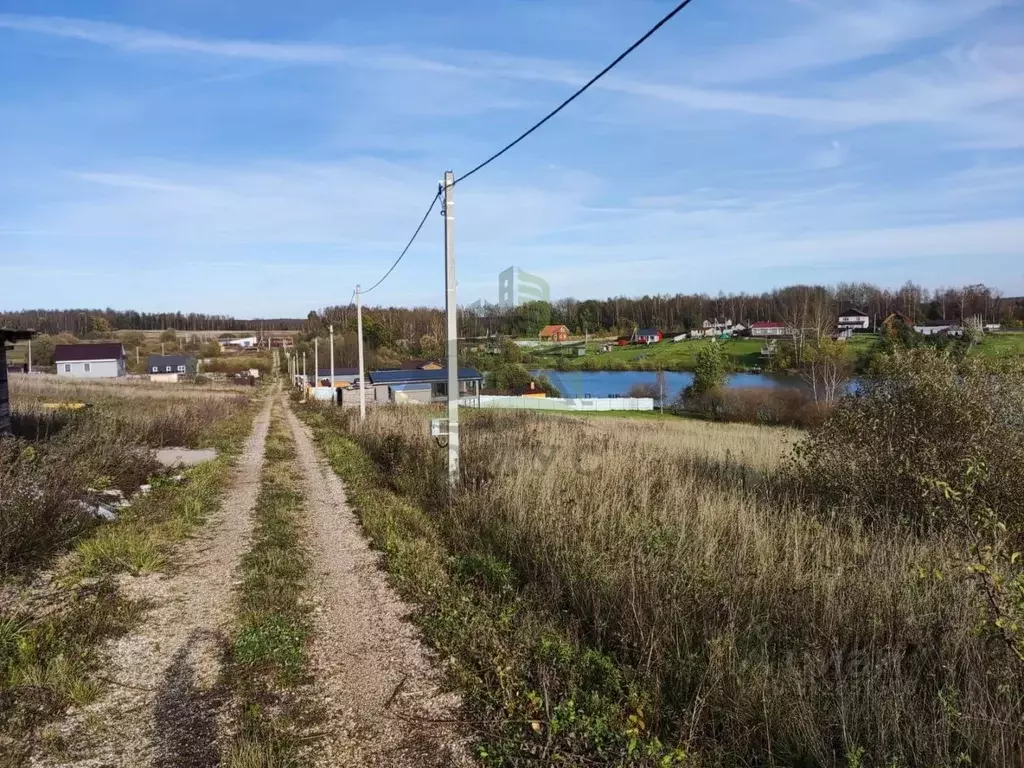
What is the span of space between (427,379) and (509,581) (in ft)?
135

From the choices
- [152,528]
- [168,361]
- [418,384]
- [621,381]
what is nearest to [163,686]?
[152,528]

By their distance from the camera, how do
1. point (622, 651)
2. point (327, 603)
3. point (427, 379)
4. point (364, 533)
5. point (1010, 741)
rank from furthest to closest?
point (427, 379) < point (364, 533) < point (327, 603) < point (622, 651) < point (1010, 741)

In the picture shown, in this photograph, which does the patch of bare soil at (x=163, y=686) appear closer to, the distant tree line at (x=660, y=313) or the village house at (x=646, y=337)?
the distant tree line at (x=660, y=313)

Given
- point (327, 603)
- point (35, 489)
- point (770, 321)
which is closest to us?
point (327, 603)

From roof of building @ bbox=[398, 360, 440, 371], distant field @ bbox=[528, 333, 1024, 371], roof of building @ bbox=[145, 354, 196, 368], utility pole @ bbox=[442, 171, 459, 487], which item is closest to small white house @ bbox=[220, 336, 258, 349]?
roof of building @ bbox=[145, 354, 196, 368]

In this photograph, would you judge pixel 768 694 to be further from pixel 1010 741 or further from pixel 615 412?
pixel 615 412

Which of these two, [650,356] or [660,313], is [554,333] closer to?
[650,356]

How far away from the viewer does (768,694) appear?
3.13 m

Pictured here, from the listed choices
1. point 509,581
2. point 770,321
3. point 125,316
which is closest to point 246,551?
point 509,581

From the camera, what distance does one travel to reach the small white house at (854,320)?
47.5 meters

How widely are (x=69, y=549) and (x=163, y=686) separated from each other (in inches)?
135

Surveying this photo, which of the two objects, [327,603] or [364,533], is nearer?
[327,603]

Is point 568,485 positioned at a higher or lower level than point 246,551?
higher

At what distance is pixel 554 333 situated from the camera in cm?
5566
